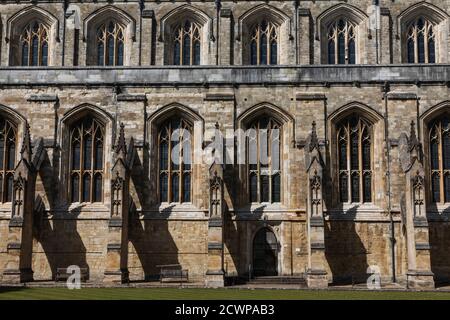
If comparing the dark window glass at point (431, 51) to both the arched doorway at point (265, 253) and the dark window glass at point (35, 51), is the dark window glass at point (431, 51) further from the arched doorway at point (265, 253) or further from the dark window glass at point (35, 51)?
the dark window glass at point (35, 51)

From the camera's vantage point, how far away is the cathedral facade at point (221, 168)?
2619 cm

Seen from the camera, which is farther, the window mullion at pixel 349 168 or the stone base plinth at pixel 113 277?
the window mullion at pixel 349 168

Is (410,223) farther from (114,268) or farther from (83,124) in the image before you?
(83,124)

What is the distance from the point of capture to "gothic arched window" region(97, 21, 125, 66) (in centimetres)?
3562

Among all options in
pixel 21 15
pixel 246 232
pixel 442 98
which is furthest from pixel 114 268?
pixel 21 15

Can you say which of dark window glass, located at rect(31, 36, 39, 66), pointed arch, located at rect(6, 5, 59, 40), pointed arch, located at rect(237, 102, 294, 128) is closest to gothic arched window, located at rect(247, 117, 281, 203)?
pointed arch, located at rect(237, 102, 294, 128)

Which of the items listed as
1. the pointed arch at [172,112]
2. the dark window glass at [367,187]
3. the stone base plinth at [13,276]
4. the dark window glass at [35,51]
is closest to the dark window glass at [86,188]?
the pointed arch at [172,112]

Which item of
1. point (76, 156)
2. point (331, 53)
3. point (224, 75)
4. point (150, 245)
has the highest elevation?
point (331, 53)

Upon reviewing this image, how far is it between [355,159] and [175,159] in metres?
7.92

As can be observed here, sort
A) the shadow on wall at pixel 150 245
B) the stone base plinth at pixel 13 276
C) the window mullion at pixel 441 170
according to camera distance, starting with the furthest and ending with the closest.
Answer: the window mullion at pixel 441 170, the shadow on wall at pixel 150 245, the stone base plinth at pixel 13 276

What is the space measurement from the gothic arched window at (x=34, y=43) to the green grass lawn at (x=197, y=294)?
17.0 m

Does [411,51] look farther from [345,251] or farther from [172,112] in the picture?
[172,112]

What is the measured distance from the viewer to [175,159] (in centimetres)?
2811

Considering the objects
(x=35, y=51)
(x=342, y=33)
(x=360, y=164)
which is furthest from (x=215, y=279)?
(x=35, y=51)
